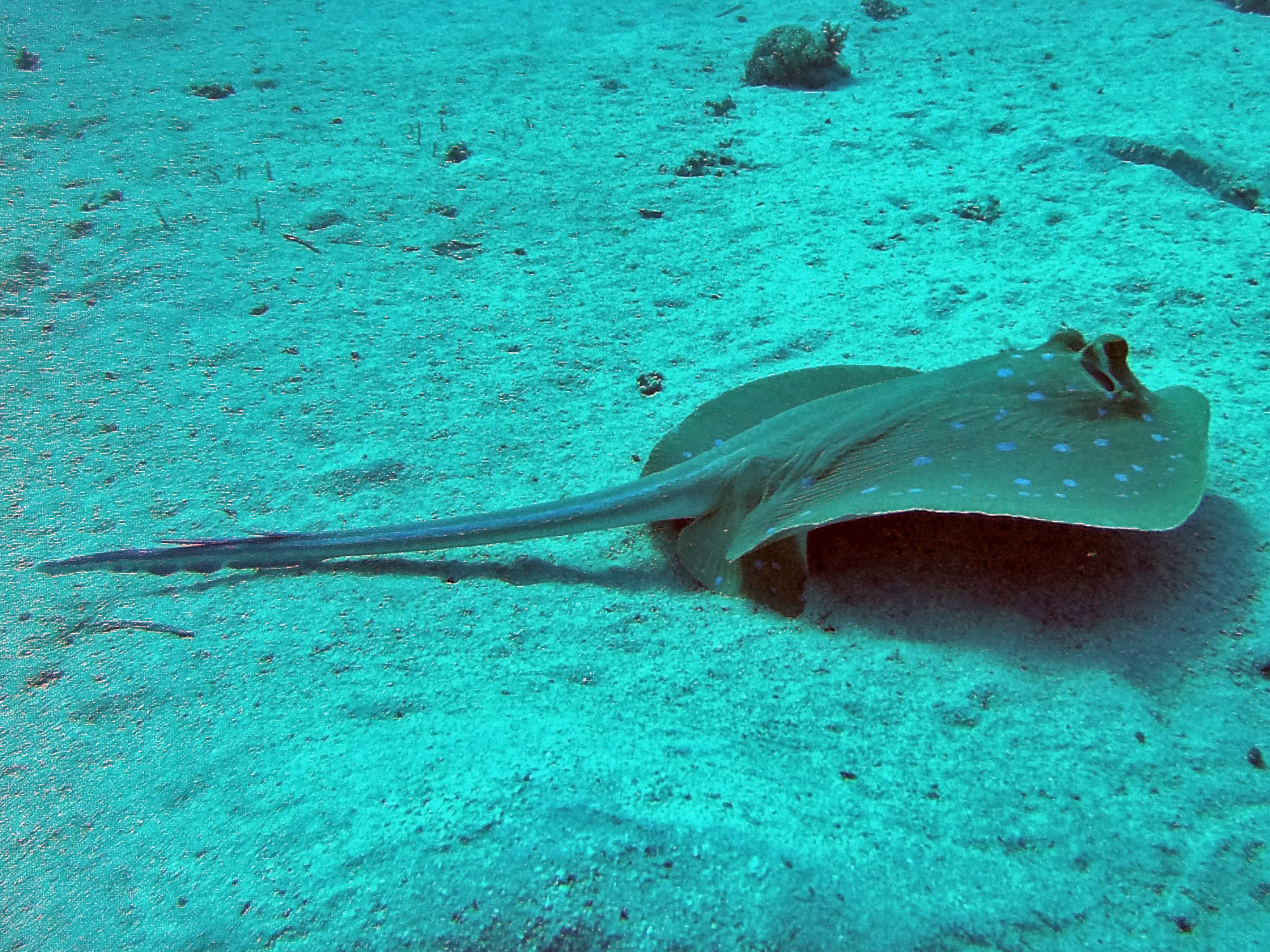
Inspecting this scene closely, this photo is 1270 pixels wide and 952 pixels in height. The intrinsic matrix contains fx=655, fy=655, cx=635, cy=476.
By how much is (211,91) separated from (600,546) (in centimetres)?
692

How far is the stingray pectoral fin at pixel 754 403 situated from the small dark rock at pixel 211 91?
6549 mm

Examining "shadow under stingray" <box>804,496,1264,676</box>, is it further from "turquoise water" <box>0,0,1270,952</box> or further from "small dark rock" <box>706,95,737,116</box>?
"small dark rock" <box>706,95,737,116</box>

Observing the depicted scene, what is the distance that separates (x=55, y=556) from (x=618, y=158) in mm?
4844

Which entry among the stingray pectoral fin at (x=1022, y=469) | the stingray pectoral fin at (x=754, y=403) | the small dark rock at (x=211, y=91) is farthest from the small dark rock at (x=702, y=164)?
the small dark rock at (x=211, y=91)

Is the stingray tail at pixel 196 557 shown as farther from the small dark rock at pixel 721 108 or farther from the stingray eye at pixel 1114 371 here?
the small dark rock at pixel 721 108

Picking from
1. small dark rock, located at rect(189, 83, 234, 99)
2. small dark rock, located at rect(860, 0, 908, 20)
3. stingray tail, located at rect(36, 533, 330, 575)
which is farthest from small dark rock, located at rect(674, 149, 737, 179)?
small dark rock, located at rect(189, 83, 234, 99)

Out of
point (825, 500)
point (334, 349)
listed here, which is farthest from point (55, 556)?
point (825, 500)

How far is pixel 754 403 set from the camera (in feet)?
10.4

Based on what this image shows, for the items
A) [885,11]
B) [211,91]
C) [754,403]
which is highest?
[885,11]

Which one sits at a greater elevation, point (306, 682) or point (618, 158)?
point (618, 158)

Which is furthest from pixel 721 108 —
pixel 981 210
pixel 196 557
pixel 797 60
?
pixel 196 557

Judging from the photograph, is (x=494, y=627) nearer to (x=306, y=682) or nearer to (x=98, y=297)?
(x=306, y=682)

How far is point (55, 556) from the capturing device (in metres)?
2.69

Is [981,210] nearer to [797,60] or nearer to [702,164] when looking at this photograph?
[702,164]
